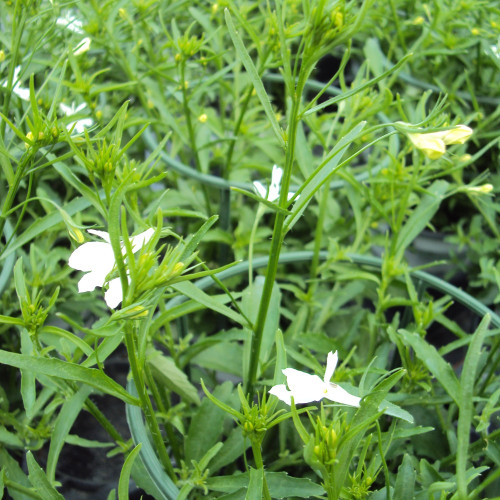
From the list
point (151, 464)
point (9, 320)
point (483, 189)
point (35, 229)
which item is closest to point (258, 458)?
point (151, 464)

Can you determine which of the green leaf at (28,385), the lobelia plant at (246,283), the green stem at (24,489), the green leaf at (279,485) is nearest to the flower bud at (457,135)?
the lobelia plant at (246,283)

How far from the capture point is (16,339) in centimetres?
90

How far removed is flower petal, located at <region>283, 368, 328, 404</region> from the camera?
0.48 m

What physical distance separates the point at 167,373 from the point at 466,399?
1.03ft

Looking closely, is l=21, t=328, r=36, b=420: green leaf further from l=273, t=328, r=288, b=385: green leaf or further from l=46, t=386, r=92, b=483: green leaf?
l=273, t=328, r=288, b=385: green leaf

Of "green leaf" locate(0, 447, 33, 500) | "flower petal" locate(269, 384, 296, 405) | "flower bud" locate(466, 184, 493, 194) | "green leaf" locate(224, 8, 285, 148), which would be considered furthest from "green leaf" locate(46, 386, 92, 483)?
"flower bud" locate(466, 184, 493, 194)

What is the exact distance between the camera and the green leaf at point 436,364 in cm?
61

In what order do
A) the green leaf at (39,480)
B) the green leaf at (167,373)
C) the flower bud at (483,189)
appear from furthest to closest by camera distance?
1. the flower bud at (483,189)
2. the green leaf at (167,373)
3. the green leaf at (39,480)

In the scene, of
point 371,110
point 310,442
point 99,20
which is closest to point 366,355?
point 371,110

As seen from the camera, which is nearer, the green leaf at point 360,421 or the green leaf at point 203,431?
the green leaf at point 360,421

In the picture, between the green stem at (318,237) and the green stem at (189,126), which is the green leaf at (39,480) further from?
the green stem at (189,126)

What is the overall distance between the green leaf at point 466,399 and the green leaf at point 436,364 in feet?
0.08

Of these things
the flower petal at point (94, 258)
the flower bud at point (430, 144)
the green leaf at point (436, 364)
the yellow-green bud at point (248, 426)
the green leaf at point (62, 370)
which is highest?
the flower petal at point (94, 258)

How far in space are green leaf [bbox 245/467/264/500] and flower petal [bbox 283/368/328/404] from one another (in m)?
0.07
